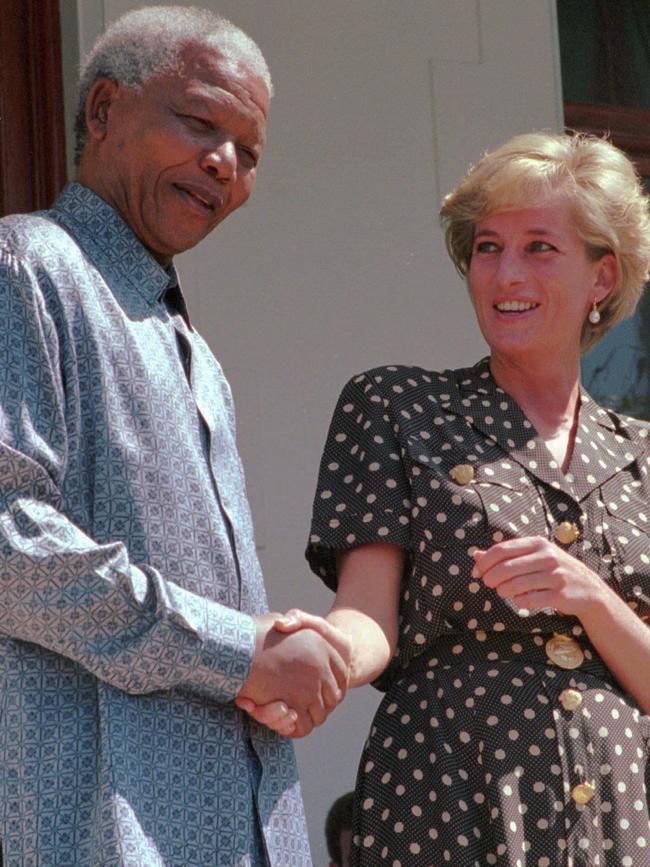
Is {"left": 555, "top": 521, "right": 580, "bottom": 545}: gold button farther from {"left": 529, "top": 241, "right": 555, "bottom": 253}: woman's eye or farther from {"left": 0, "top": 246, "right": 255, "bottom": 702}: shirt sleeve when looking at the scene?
{"left": 0, "top": 246, "right": 255, "bottom": 702}: shirt sleeve

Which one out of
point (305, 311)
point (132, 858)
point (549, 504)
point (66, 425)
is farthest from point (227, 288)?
point (132, 858)

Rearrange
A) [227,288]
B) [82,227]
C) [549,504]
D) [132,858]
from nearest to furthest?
1. [132,858]
2. [82,227]
3. [549,504]
4. [227,288]

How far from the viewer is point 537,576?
2.61 m

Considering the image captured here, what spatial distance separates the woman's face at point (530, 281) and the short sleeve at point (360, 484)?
0.29 meters

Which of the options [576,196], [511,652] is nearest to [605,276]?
[576,196]

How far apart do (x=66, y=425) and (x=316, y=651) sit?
45 cm

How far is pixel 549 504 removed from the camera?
2.88 meters

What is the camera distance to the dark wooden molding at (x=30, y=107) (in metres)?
3.91

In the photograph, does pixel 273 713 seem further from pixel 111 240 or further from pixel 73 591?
pixel 111 240

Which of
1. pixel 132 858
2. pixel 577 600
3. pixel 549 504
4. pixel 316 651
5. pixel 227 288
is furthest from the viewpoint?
pixel 227 288

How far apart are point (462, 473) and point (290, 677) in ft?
2.35

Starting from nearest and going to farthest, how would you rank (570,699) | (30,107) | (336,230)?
(570,699) < (30,107) < (336,230)

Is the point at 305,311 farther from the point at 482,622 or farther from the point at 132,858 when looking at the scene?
the point at 132,858

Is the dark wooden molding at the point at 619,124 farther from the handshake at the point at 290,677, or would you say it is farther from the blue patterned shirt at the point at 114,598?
the handshake at the point at 290,677
